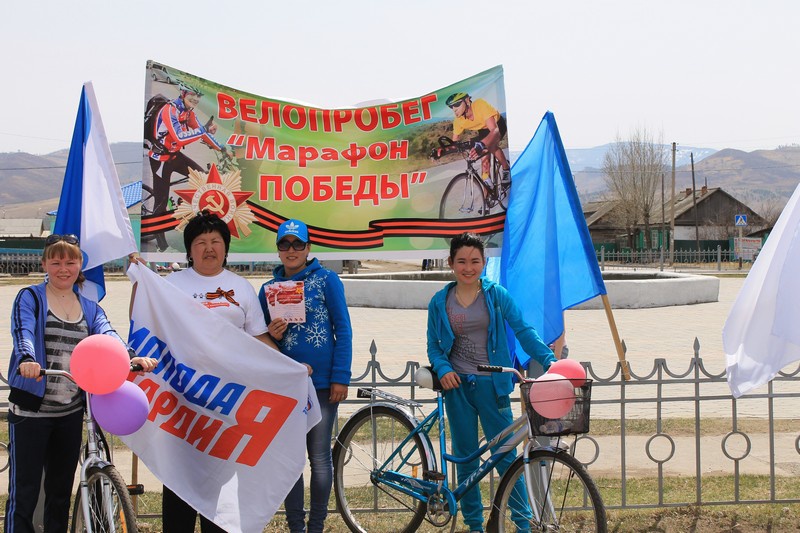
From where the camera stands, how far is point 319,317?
4617 mm

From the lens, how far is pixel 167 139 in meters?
5.41

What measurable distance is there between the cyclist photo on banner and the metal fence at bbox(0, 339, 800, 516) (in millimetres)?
1600

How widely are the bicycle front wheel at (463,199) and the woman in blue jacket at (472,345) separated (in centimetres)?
88

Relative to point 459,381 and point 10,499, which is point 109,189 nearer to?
point 10,499

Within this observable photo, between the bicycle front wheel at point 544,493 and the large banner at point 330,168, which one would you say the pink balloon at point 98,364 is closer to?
the large banner at point 330,168

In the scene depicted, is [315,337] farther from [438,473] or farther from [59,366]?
[59,366]

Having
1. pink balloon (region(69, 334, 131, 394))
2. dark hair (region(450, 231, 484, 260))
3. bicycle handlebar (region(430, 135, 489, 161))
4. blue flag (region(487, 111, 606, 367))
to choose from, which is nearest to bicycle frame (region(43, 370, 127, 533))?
pink balloon (region(69, 334, 131, 394))

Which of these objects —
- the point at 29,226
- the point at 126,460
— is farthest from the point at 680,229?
the point at 126,460

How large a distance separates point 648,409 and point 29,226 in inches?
3651

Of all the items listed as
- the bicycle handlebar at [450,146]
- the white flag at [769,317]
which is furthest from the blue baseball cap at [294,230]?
the white flag at [769,317]

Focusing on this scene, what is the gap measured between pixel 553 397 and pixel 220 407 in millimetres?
1716

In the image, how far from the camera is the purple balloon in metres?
3.90

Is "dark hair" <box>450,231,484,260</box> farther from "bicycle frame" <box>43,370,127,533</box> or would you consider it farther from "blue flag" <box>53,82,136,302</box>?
"bicycle frame" <box>43,370,127,533</box>

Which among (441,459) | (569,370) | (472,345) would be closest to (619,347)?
(472,345)
